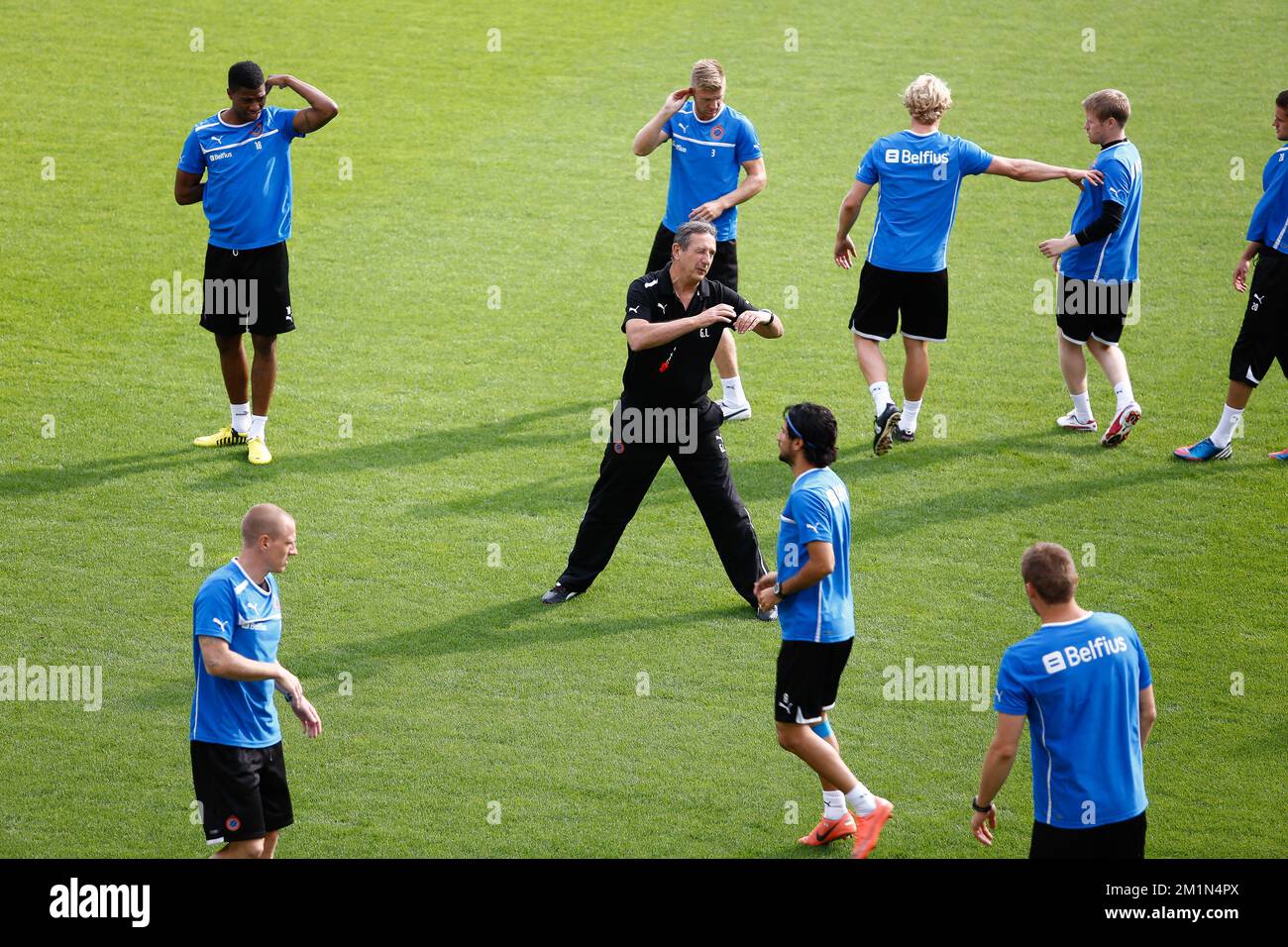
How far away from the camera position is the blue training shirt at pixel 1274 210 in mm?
10016

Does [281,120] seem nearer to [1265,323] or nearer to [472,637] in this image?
[472,637]

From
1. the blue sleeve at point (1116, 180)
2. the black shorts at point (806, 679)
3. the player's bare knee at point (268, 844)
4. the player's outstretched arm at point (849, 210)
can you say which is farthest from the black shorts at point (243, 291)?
the blue sleeve at point (1116, 180)

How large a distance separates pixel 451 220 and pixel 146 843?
368 inches

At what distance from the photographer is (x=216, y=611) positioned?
216 inches

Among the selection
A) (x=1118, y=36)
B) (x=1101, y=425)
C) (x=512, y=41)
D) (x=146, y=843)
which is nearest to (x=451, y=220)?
(x=512, y=41)

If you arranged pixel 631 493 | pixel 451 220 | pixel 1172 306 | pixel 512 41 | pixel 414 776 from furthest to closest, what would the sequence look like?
pixel 512 41
pixel 451 220
pixel 1172 306
pixel 631 493
pixel 414 776

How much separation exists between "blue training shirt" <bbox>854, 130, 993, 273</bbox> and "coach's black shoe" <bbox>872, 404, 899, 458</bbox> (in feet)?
3.50

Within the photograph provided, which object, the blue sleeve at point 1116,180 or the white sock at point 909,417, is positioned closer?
the blue sleeve at point 1116,180

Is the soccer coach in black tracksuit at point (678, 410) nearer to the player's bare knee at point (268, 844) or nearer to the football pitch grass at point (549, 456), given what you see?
the football pitch grass at point (549, 456)

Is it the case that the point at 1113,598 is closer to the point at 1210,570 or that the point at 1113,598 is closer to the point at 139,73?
the point at 1210,570

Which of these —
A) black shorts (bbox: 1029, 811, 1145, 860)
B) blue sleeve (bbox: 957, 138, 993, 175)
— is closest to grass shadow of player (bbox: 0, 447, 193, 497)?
blue sleeve (bbox: 957, 138, 993, 175)

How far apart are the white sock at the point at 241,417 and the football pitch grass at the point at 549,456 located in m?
0.29

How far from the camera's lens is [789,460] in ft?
21.0

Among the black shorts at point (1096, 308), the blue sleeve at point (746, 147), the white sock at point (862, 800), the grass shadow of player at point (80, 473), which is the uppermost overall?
the blue sleeve at point (746, 147)
